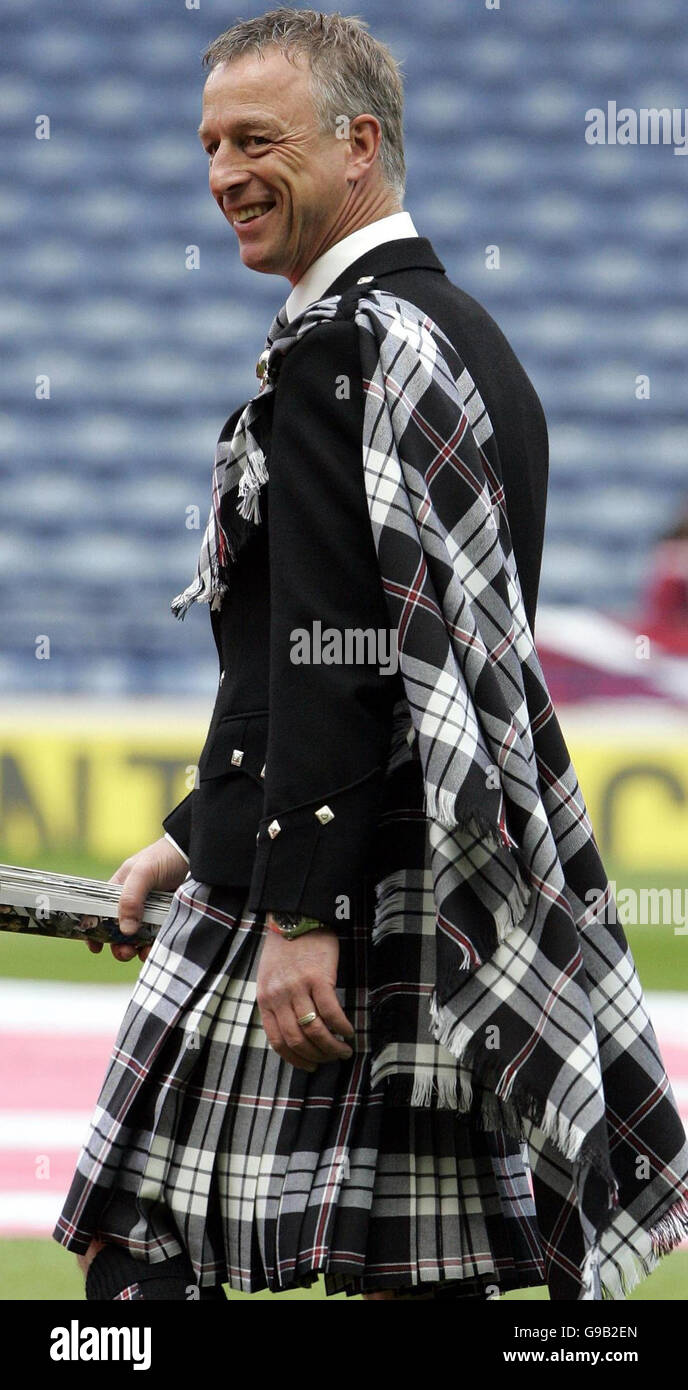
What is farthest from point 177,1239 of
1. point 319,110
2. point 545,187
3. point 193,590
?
point 545,187

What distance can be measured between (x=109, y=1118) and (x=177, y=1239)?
0.34 feet

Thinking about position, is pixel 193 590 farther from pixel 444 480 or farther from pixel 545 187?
pixel 545 187

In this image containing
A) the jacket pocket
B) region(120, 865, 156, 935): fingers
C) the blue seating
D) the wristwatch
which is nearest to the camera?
the wristwatch

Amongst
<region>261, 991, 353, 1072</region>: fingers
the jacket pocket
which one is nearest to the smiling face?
the jacket pocket

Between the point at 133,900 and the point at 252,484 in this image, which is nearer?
the point at 252,484

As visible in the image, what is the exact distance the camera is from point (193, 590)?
4.64 feet

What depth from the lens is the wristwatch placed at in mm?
1243

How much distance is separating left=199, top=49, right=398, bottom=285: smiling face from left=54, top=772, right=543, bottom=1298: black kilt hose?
49 cm

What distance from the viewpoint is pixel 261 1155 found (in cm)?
Answer: 131

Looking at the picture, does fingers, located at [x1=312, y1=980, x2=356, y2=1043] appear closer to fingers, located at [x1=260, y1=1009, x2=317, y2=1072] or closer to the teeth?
fingers, located at [x1=260, y1=1009, x2=317, y2=1072]

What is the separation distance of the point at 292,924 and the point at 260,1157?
20 centimetres

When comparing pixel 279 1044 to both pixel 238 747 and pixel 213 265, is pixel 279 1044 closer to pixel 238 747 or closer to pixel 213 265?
pixel 238 747

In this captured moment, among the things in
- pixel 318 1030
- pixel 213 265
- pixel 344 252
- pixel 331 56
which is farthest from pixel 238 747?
pixel 213 265

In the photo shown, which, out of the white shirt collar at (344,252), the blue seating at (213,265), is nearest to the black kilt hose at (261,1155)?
the white shirt collar at (344,252)
